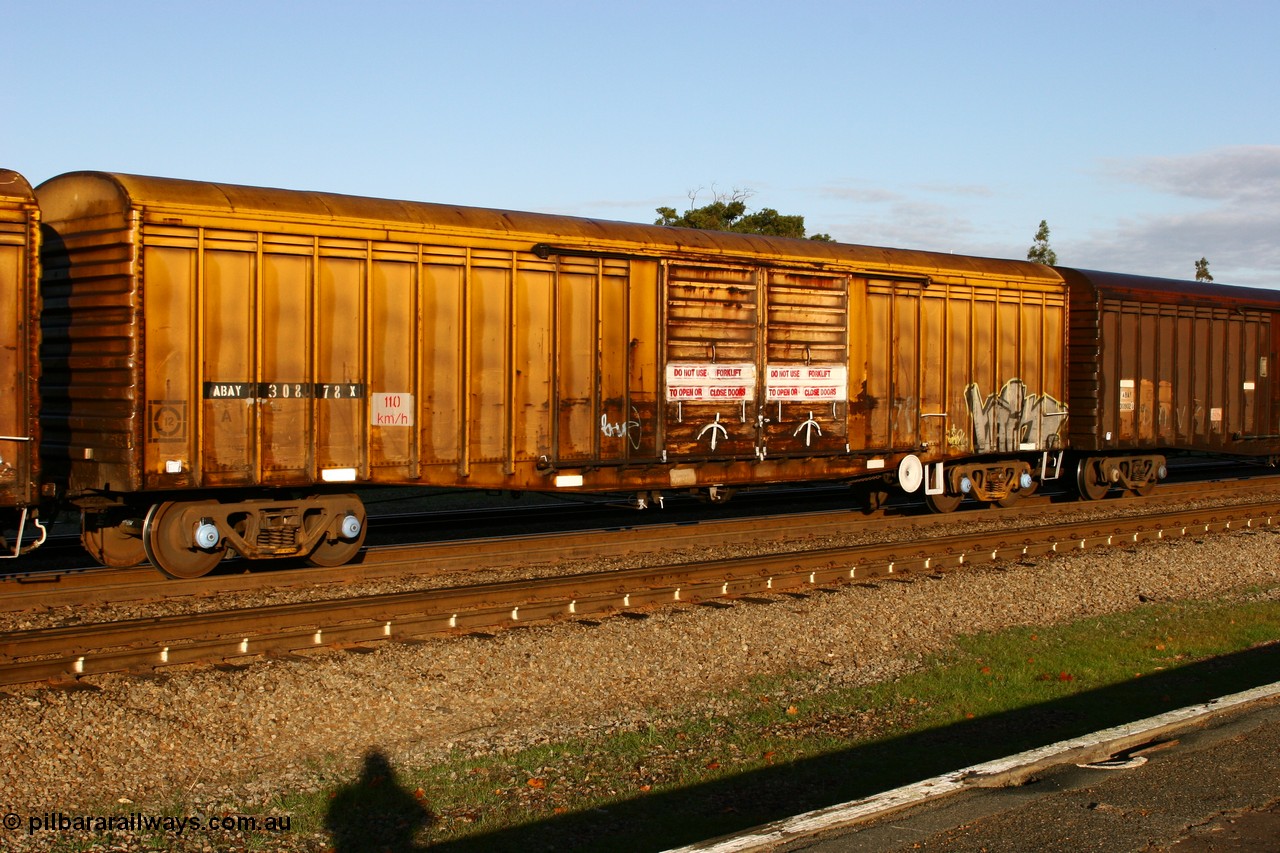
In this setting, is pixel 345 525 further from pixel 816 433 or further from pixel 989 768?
pixel 989 768

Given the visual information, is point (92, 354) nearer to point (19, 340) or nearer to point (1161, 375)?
point (19, 340)

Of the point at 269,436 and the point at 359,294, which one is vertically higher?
the point at 359,294

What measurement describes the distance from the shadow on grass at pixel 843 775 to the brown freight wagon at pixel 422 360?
588 centimetres

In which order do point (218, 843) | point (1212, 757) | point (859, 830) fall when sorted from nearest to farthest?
1. point (859, 830)
2. point (218, 843)
3. point (1212, 757)

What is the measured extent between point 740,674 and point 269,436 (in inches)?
201

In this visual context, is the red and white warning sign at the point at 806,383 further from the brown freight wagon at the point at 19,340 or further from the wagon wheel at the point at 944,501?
the brown freight wagon at the point at 19,340

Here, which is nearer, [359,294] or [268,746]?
[268,746]

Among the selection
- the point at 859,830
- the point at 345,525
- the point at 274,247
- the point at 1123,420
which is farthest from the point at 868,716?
the point at 1123,420

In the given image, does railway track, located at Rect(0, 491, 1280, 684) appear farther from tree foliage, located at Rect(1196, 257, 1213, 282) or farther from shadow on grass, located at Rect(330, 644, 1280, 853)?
tree foliage, located at Rect(1196, 257, 1213, 282)

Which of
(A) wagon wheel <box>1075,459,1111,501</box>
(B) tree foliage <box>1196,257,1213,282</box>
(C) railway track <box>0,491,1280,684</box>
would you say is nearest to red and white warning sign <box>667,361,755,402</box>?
(C) railway track <box>0,491,1280,684</box>

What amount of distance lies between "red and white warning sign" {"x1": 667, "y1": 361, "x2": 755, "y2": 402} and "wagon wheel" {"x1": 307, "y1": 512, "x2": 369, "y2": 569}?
3.96 m

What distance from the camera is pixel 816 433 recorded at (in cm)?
1495

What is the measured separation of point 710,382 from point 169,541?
6.32m

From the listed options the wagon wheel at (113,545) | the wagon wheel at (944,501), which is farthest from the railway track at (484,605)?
the wagon wheel at (113,545)
